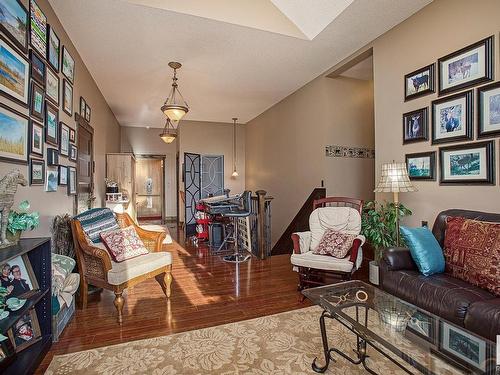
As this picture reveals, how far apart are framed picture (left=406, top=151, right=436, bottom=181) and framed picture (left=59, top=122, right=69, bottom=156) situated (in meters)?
3.94

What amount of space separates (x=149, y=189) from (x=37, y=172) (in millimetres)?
7258

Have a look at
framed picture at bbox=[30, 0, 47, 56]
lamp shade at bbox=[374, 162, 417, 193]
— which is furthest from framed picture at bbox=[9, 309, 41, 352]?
lamp shade at bbox=[374, 162, 417, 193]

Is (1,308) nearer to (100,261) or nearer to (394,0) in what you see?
(100,261)

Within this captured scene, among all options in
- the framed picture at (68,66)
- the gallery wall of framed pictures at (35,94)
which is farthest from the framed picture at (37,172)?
the framed picture at (68,66)

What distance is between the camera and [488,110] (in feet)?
7.69

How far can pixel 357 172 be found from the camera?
4.79 metres

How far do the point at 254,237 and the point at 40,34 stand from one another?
3.81 metres

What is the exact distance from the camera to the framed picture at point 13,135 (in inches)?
74.1

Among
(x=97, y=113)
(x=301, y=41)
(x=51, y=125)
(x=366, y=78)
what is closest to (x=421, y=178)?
(x=301, y=41)

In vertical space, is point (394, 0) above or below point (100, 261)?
above

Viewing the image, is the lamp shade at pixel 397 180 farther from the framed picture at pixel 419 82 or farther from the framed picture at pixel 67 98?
the framed picture at pixel 67 98

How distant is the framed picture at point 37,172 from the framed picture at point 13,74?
494 millimetres

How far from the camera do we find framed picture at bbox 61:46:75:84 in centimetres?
310

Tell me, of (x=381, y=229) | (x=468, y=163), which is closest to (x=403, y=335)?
(x=381, y=229)
